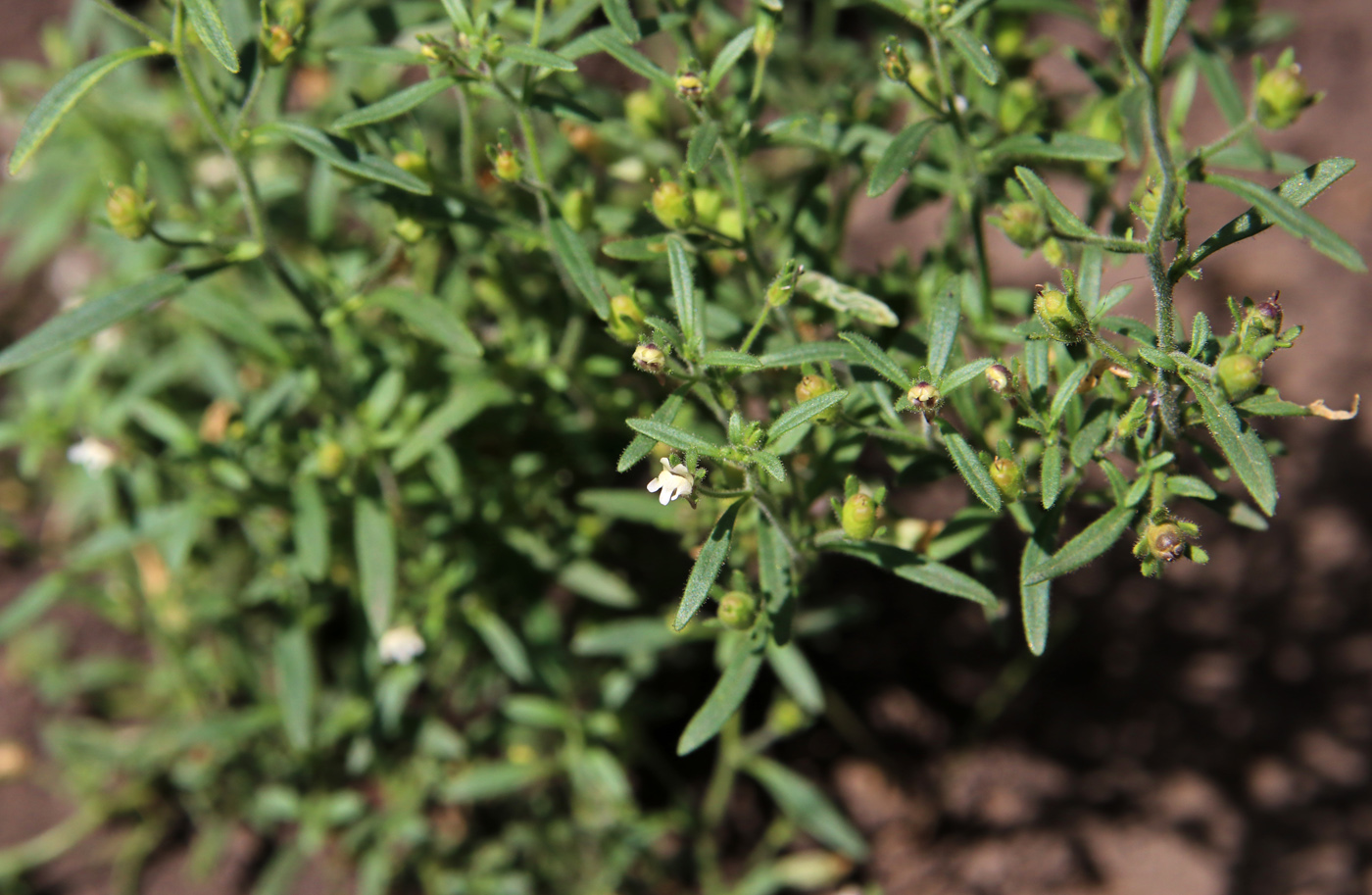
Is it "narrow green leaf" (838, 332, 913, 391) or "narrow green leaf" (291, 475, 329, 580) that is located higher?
"narrow green leaf" (838, 332, 913, 391)

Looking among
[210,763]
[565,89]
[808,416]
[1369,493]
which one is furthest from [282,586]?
[1369,493]

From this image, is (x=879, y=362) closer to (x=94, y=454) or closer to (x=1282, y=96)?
(x=1282, y=96)

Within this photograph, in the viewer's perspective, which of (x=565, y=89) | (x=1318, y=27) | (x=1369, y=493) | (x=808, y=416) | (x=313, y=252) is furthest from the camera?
(x=1318, y=27)

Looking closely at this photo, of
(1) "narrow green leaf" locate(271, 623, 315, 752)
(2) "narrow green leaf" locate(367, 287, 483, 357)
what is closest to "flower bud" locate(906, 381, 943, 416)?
(2) "narrow green leaf" locate(367, 287, 483, 357)

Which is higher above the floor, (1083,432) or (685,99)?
(685,99)

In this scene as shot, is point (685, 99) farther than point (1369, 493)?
No

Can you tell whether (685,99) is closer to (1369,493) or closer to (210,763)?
(210,763)

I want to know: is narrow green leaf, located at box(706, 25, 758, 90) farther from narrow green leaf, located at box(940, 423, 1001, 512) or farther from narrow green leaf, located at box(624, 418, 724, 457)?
narrow green leaf, located at box(940, 423, 1001, 512)
